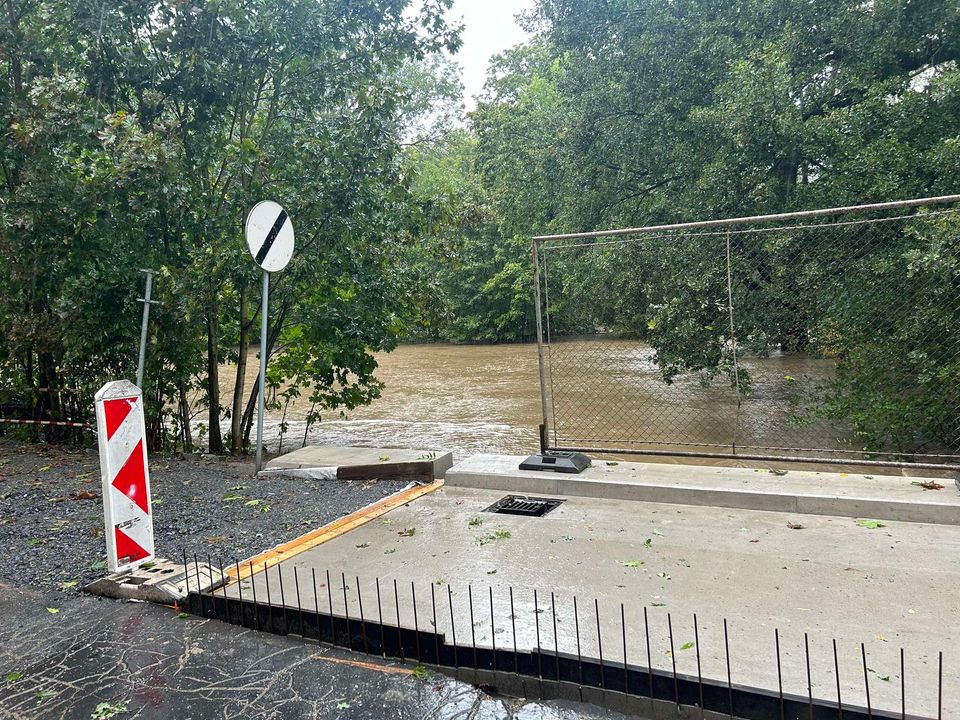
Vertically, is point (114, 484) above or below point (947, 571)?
above

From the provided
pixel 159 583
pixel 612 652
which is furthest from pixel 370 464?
pixel 612 652

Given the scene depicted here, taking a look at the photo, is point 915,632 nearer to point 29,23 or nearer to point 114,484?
point 114,484

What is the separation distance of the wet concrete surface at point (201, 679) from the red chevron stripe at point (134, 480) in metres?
0.68

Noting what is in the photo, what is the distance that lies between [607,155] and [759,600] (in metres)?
12.7

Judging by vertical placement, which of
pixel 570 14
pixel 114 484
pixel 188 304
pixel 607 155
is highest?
pixel 570 14

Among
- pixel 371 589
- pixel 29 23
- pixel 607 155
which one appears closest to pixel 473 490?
pixel 371 589

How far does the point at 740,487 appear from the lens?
5477mm

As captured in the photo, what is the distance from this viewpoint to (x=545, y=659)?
116 inches

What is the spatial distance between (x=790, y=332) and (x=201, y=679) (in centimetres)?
619

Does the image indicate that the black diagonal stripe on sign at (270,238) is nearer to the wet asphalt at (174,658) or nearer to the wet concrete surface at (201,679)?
the wet asphalt at (174,658)

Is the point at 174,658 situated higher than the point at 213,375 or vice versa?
the point at 213,375

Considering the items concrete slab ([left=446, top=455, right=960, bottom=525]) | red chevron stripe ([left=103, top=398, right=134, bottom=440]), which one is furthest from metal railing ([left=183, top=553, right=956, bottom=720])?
concrete slab ([left=446, top=455, right=960, bottom=525])

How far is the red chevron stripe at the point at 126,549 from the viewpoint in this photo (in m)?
4.19

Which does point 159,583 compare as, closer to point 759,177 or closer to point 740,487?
point 740,487
